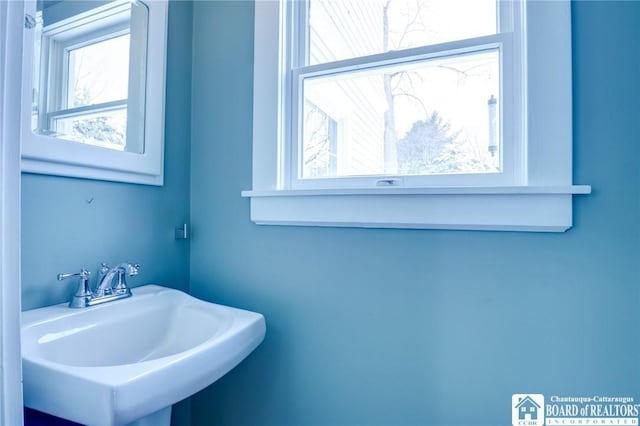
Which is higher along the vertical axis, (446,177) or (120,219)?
(446,177)

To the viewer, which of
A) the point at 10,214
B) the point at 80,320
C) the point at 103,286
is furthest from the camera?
the point at 103,286

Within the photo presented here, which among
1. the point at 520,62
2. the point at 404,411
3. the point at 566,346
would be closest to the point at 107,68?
the point at 520,62

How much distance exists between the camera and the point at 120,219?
0.97 m

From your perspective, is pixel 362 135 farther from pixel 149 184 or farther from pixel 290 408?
pixel 290 408

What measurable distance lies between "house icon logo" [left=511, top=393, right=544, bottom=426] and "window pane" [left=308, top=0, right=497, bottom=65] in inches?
37.1

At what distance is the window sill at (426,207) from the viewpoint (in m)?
0.74

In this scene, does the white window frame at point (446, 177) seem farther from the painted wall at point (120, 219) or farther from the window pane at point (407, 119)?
the painted wall at point (120, 219)

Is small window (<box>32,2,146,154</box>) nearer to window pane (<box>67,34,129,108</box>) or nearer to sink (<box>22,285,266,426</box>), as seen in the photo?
window pane (<box>67,34,129,108</box>)

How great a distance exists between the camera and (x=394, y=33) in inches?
39.0

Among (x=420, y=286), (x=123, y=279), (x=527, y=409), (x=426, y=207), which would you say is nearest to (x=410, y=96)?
(x=426, y=207)

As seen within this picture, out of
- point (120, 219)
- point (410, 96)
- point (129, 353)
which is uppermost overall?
point (410, 96)

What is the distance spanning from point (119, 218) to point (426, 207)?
0.88 metres

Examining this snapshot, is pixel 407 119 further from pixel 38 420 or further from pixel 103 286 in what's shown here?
pixel 38 420

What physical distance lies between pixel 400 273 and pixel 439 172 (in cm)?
30
